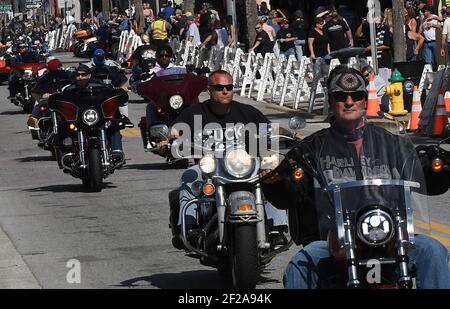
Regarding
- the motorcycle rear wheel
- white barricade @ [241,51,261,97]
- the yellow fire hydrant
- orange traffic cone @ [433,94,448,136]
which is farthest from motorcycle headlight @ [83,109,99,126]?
white barricade @ [241,51,261,97]

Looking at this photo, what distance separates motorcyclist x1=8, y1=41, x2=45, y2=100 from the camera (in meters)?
34.0

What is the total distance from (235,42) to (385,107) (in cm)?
1094

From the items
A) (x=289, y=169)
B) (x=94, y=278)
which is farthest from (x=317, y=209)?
(x=94, y=278)

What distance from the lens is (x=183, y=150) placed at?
1066cm

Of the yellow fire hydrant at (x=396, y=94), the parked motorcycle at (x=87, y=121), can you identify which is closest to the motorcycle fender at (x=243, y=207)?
the parked motorcycle at (x=87, y=121)

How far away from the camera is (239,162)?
9.69 m

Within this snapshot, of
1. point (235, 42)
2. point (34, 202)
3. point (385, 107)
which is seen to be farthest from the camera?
point (235, 42)

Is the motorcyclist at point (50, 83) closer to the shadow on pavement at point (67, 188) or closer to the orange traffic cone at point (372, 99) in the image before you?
the shadow on pavement at point (67, 188)

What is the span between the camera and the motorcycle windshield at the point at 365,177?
23.4ft

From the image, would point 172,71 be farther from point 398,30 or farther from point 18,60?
point 18,60

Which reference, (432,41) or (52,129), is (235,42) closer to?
(432,41)

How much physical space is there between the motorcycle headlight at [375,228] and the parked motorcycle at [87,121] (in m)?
11.0

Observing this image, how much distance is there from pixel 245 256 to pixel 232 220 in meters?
0.26

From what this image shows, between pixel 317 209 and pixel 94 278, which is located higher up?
pixel 317 209
